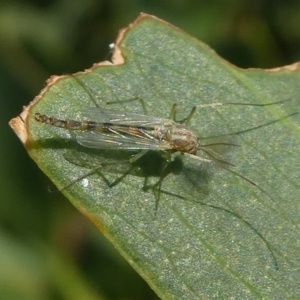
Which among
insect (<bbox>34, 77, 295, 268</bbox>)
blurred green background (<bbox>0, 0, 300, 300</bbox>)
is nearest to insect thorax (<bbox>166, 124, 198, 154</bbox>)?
insect (<bbox>34, 77, 295, 268</bbox>)

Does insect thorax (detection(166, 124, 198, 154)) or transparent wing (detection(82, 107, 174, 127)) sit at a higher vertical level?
transparent wing (detection(82, 107, 174, 127))

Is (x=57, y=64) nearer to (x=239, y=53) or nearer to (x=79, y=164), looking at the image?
(x=239, y=53)

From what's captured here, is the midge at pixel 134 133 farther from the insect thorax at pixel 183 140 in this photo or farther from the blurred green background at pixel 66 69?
the blurred green background at pixel 66 69

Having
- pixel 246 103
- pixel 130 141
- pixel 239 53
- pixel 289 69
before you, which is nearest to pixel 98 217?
pixel 130 141

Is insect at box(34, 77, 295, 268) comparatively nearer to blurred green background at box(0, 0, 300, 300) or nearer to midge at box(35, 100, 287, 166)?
midge at box(35, 100, 287, 166)

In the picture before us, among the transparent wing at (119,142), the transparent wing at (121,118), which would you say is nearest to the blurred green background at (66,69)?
the transparent wing at (119,142)
